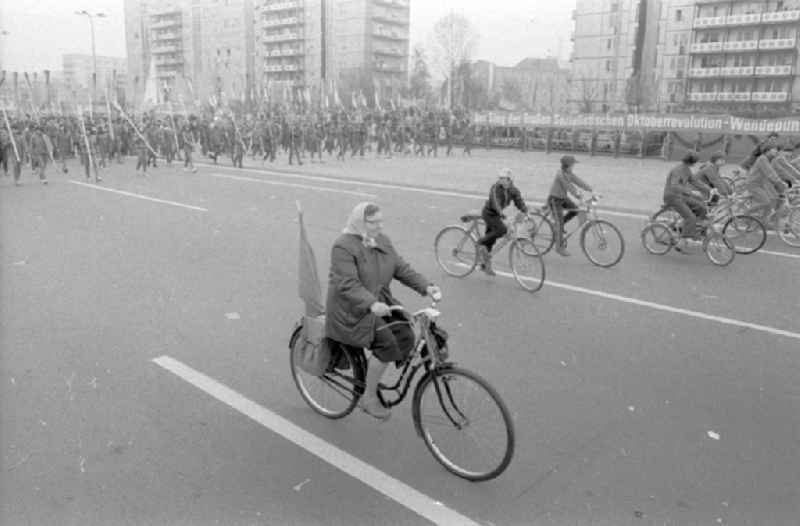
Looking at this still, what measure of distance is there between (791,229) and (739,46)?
221 feet

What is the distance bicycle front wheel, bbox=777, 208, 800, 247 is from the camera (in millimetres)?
11562

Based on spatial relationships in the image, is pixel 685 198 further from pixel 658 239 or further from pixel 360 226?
pixel 360 226

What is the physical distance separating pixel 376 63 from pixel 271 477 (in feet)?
334

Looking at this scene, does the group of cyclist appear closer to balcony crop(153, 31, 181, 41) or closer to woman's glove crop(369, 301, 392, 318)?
woman's glove crop(369, 301, 392, 318)

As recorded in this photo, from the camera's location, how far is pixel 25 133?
73.3 feet

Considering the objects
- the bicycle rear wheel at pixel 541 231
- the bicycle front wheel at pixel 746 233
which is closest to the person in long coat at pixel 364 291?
the bicycle rear wheel at pixel 541 231

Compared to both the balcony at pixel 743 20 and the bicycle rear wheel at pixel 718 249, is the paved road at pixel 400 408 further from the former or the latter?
the balcony at pixel 743 20

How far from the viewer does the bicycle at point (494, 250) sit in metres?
8.50

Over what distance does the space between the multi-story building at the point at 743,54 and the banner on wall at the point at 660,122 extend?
111 feet

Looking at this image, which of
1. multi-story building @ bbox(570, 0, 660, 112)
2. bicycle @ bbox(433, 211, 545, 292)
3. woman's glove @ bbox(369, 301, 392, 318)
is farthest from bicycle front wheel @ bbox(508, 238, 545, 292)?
multi-story building @ bbox(570, 0, 660, 112)

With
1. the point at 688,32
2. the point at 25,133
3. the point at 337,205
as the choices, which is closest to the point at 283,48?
the point at 688,32

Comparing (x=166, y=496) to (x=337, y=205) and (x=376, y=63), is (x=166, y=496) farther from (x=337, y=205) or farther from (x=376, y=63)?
(x=376, y=63)

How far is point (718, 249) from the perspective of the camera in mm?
9992

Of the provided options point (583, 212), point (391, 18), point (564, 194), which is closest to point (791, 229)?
point (583, 212)
